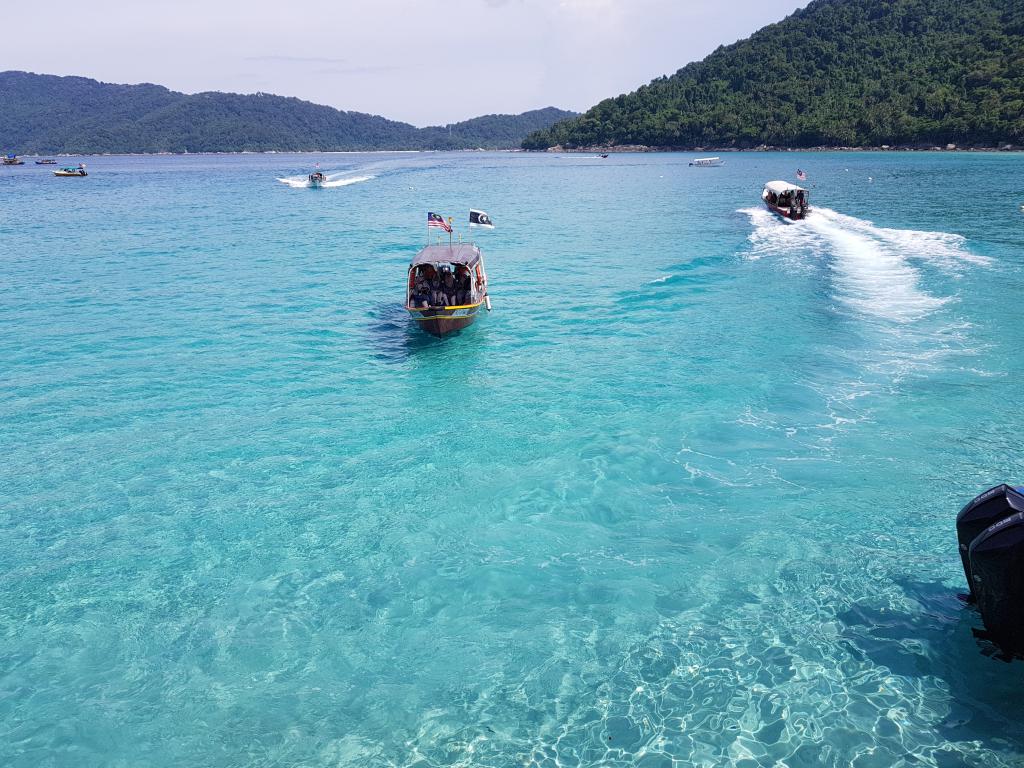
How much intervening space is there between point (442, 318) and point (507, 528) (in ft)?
44.5

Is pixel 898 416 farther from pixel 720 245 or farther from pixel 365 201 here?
pixel 365 201

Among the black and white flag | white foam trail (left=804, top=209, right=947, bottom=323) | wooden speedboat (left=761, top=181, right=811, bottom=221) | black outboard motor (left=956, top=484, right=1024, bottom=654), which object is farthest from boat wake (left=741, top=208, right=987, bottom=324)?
the black and white flag

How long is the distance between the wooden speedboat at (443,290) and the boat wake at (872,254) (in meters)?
17.8

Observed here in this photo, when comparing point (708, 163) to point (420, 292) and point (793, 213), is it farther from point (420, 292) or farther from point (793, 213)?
point (420, 292)

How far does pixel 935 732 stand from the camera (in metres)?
8.98

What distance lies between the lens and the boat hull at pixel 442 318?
85.4ft

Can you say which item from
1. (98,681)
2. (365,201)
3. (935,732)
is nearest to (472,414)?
(98,681)

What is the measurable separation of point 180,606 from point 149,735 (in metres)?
2.83

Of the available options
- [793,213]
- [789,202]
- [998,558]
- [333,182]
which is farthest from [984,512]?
[333,182]

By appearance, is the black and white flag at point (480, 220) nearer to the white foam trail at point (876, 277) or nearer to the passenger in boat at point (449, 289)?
the white foam trail at point (876, 277)

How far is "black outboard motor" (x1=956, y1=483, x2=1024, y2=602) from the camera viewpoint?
948cm

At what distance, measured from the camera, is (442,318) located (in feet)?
85.7

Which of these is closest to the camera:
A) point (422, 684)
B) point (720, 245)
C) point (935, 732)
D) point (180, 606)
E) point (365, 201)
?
point (935, 732)

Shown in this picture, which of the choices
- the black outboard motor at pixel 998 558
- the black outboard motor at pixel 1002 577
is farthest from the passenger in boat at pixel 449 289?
the black outboard motor at pixel 1002 577
